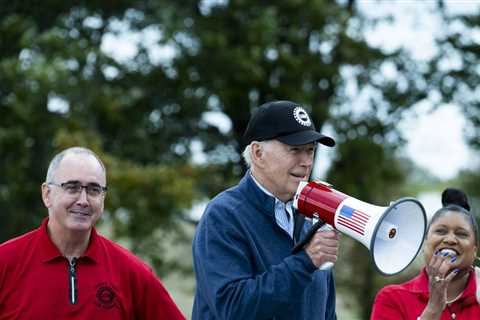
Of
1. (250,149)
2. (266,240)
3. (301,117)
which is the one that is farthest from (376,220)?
(250,149)

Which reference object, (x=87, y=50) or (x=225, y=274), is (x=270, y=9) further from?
(x=225, y=274)

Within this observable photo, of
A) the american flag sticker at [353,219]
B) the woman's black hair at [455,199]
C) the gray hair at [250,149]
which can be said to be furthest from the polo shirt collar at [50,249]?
the woman's black hair at [455,199]

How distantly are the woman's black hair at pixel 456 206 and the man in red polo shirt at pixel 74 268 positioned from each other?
6.06 feet

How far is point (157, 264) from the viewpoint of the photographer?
58.7ft

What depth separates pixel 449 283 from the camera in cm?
535

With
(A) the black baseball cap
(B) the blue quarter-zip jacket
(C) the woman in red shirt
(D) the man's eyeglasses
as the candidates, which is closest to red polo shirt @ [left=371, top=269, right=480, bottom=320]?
(C) the woman in red shirt

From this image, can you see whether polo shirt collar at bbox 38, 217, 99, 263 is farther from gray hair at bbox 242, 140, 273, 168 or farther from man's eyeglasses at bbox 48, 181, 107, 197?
gray hair at bbox 242, 140, 273, 168

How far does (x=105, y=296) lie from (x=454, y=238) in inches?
87.5

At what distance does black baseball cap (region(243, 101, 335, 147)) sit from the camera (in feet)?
14.4

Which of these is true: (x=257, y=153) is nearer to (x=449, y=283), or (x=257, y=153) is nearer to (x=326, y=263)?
(x=326, y=263)

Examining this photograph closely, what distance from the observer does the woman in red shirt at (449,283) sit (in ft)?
17.8

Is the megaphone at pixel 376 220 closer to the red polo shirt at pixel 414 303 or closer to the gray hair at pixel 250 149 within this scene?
the gray hair at pixel 250 149

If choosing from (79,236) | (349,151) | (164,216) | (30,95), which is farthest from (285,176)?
(349,151)

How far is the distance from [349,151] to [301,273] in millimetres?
16002
